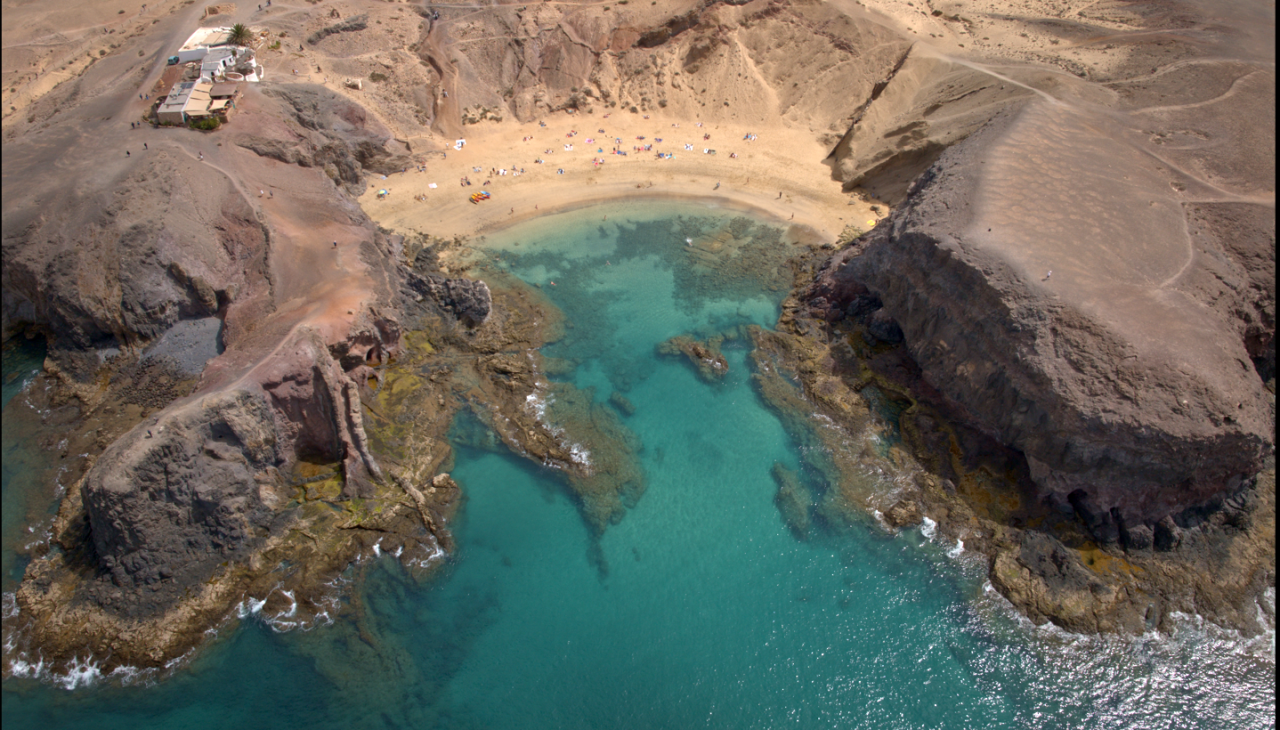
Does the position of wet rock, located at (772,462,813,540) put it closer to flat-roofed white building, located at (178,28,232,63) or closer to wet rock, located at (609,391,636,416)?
wet rock, located at (609,391,636,416)

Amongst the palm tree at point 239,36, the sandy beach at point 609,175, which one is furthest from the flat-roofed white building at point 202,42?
the sandy beach at point 609,175

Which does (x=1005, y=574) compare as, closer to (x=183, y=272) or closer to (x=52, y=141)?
(x=183, y=272)

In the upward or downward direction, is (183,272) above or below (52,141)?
below

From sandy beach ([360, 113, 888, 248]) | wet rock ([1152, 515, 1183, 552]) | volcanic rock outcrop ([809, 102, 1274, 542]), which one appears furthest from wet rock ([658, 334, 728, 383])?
wet rock ([1152, 515, 1183, 552])

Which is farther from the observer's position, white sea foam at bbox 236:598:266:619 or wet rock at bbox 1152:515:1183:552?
wet rock at bbox 1152:515:1183:552

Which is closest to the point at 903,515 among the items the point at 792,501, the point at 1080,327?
the point at 792,501

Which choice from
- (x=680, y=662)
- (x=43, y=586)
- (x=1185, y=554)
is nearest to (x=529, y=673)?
(x=680, y=662)
